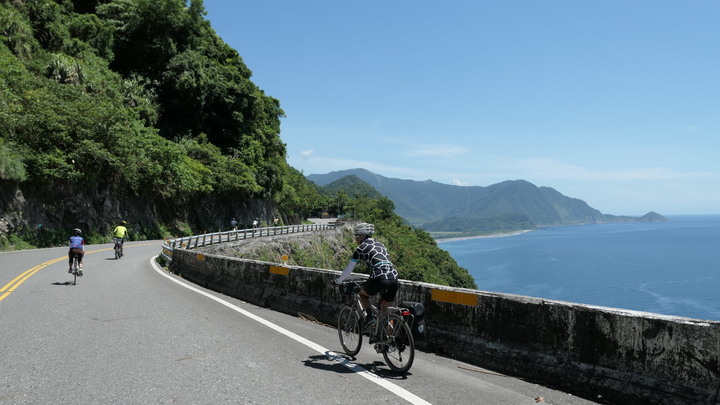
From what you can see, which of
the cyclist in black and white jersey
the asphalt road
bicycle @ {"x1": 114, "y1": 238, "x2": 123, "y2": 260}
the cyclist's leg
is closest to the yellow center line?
the asphalt road

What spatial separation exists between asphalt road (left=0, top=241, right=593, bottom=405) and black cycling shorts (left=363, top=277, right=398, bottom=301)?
0.86m

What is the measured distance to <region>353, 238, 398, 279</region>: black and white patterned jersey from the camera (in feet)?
18.7

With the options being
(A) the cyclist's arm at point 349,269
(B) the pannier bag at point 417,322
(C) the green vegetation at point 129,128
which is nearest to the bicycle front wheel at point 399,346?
(B) the pannier bag at point 417,322

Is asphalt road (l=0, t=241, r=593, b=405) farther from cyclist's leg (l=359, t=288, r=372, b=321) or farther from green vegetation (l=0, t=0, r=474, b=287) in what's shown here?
green vegetation (l=0, t=0, r=474, b=287)

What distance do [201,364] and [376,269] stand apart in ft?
7.85

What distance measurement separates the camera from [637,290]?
101312 millimetres

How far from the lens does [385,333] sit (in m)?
5.52

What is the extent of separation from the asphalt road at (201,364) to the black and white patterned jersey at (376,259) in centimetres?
114

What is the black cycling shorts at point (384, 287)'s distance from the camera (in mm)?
5668

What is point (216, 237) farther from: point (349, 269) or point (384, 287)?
point (384, 287)

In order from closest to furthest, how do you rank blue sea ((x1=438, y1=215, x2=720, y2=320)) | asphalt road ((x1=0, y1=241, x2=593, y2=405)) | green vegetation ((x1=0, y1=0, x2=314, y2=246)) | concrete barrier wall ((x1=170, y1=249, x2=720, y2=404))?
concrete barrier wall ((x1=170, y1=249, x2=720, y2=404))
asphalt road ((x1=0, y1=241, x2=593, y2=405))
green vegetation ((x1=0, y1=0, x2=314, y2=246))
blue sea ((x1=438, y1=215, x2=720, y2=320))

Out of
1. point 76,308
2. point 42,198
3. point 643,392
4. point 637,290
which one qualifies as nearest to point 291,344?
point 643,392

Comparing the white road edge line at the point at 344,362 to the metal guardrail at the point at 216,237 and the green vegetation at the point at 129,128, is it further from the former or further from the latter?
the green vegetation at the point at 129,128

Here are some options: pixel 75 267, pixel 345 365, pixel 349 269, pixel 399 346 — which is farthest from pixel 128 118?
pixel 399 346
